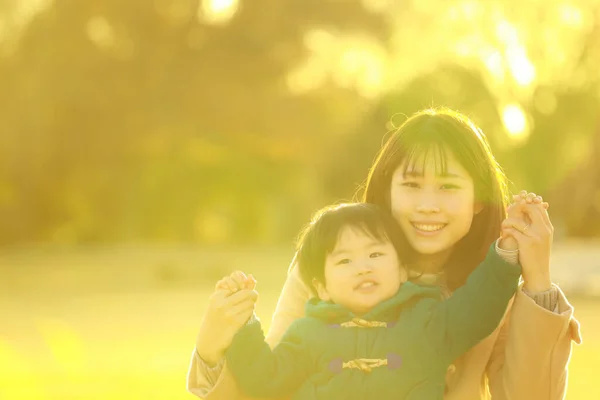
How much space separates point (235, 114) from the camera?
28188 mm

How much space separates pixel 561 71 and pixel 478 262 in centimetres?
2254

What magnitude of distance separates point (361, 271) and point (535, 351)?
0.47 metres

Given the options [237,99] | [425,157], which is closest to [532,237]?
[425,157]

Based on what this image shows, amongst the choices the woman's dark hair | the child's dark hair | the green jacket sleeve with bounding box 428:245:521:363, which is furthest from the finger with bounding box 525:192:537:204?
the child's dark hair

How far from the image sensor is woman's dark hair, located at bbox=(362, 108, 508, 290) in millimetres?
2959

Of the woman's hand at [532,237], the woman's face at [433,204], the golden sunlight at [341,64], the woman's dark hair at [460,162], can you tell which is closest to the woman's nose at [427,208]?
the woman's face at [433,204]

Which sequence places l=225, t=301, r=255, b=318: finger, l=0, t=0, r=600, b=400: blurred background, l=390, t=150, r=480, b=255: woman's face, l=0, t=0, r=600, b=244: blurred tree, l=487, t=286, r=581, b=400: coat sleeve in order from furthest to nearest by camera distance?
l=0, t=0, r=600, b=244: blurred tree
l=0, t=0, r=600, b=400: blurred background
l=390, t=150, r=480, b=255: woman's face
l=225, t=301, r=255, b=318: finger
l=487, t=286, r=581, b=400: coat sleeve

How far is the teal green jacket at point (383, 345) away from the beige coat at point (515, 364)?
0.05 metres

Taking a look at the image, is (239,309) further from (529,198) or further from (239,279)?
(529,198)

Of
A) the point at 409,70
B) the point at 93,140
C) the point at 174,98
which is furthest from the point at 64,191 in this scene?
the point at 409,70

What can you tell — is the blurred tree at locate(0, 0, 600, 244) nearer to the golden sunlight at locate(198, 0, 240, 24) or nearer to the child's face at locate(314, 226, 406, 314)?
the golden sunlight at locate(198, 0, 240, 24)

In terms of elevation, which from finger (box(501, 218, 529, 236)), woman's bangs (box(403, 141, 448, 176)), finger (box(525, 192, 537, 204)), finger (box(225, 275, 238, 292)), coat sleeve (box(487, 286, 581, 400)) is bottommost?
coat sleeve (box(487, 286, 581, 400))

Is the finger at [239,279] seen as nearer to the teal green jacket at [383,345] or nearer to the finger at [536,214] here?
the teal green jacket at [383,345]

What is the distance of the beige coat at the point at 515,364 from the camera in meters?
2.67
